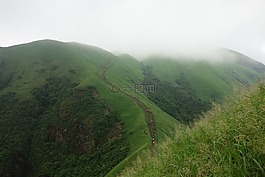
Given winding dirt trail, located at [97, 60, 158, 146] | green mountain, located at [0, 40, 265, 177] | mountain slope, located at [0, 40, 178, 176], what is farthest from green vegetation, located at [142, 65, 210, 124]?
mountain slope, located at [0, 40, 178, 176]

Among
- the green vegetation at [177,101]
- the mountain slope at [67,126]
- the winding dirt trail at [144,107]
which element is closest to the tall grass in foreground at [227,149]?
the winding dirt trail at [144,107]

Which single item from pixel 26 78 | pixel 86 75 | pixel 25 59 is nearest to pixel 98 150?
pixel 86 75

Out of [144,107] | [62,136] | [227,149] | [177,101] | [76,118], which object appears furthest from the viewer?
[177,101]

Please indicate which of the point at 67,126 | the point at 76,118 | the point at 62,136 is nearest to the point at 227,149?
the point at 62,136

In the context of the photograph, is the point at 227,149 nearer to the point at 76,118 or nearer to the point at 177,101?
the point at 76,118

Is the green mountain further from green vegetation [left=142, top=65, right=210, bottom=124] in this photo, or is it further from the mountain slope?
green vegetation [left=142, top=65, right=210, bottom=124]

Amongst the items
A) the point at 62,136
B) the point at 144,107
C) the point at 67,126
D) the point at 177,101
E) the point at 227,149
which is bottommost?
the point at 177,101

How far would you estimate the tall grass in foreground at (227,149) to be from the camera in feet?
14.7

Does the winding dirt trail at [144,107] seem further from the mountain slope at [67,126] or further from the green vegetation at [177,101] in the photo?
the green vegetation at [177,101]

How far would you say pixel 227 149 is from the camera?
4.90 m

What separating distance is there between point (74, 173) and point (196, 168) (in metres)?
96.7

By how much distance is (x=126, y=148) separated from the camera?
92.6 m

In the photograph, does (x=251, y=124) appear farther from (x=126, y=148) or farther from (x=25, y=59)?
(x=25, y=59)

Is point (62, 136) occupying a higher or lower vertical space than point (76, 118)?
lower
